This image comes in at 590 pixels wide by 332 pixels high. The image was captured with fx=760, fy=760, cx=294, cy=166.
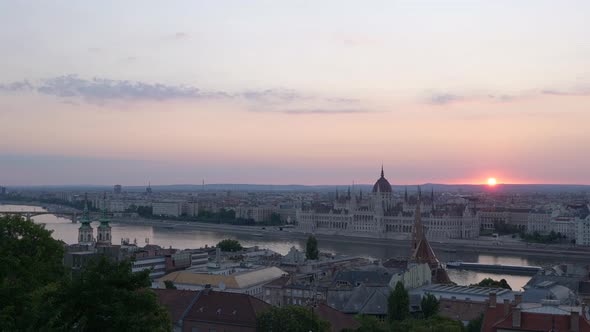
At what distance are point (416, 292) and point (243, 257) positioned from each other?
10.2m

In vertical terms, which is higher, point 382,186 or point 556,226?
point 382,186

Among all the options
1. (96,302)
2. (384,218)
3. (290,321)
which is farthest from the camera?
(384,218)

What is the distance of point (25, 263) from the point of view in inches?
433

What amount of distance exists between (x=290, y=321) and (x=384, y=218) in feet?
155

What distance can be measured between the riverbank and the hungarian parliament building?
8.45 feet

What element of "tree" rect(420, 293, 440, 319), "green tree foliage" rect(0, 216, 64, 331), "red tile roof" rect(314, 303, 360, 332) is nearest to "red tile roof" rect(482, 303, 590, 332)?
"red tile roof" rect(314, 303, 360, 332)

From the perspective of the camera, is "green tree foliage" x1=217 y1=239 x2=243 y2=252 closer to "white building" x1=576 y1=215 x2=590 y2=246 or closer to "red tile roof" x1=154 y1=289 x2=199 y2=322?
"red tile roof" x1=154 y1=289 x2=199 y2=322

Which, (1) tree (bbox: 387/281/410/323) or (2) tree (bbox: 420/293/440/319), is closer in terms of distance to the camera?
A: (1) tree (bbox: 387/281/410/323)

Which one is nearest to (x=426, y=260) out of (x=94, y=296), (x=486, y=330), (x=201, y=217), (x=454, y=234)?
(x=486, y=330)

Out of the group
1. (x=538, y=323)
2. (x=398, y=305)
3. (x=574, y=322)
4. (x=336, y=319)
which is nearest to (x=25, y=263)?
(x=336, y=319)

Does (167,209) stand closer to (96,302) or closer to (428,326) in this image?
(428,326)

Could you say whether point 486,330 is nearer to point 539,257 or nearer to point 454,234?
point 539,257

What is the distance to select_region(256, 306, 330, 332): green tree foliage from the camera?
11.5 meters

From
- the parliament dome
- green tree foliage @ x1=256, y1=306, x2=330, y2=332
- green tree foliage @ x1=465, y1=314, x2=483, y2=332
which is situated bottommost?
green tree foliage @ x1=465, y1=314, x2=483, y2=332
